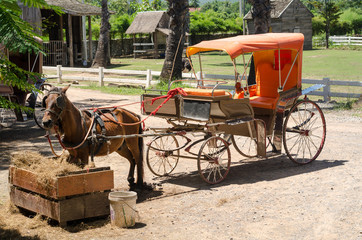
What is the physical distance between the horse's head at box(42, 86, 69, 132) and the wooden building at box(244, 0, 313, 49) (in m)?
49.4

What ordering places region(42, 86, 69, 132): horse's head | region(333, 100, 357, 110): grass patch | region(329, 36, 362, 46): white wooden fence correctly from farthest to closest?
1. region(329, 36, 362, 46): white wooden fence
2. region(333, 100, 357, 110): grass patch
3. region(42, 86, 69, 132): horse's head

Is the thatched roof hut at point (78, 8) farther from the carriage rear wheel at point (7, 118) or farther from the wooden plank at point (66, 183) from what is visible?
the wooden plank at point (66, 183)

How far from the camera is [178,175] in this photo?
977 cm

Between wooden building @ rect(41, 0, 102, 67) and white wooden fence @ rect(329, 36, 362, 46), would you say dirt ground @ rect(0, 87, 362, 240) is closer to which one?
wooden building @ rect(41, 0, 102, 67)

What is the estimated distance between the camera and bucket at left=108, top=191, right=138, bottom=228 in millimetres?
6570

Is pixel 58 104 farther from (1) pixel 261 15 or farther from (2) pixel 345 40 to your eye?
(2) pixel 345 40

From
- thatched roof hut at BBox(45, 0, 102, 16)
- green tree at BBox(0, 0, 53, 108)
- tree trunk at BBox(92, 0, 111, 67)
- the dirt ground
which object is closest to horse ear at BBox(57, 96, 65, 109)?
the dirt ground

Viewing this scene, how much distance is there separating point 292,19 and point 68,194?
51.7 metres

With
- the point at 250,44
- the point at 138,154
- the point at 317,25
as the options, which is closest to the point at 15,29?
the point at 138,154

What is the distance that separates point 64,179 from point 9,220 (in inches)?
46.5

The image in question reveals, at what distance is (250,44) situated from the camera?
30.4ft

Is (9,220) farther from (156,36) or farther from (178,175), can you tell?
(156,36)

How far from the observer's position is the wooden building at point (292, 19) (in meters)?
54.3

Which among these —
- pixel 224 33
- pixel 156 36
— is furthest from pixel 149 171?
pixel 224 33
